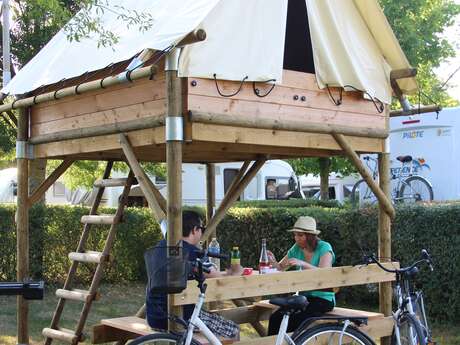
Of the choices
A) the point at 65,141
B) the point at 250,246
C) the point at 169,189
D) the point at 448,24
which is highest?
the point at 448,24

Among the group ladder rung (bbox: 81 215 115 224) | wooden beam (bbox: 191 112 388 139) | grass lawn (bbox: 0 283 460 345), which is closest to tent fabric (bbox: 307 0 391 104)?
wooden beam (bbox: 191 112 388 139)

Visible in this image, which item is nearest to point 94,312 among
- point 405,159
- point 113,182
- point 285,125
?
point 113,182

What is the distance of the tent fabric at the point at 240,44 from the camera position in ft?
17.9

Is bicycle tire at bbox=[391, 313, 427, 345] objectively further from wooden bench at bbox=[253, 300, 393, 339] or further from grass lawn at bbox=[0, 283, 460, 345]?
grass lawn at bbox=[0, 283, 460, 345]

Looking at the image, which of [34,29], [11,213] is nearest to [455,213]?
[11,213]

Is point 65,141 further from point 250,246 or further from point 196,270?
point 250,246

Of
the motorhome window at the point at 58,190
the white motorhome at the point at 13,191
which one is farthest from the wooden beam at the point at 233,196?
the motorhome window at the point at 58,190

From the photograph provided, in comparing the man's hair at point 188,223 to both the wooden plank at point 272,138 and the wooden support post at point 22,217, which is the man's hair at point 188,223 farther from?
the wooden support post at point 22,217

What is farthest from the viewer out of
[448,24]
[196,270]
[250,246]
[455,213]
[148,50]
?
[448,24]

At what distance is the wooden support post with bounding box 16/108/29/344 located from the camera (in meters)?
7.20

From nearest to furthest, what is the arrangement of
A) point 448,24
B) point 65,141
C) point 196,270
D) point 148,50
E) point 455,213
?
point 196,270
point 148,50
point 65,141
point 455,213
point 448,24

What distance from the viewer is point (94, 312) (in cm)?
998

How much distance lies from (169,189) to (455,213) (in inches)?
175

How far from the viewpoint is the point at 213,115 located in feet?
17.8
